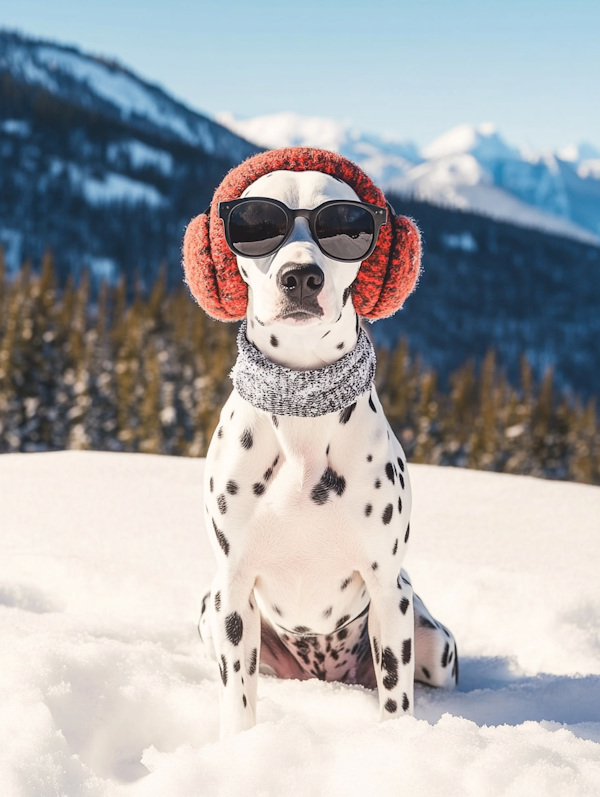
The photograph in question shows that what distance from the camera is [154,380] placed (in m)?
49.3

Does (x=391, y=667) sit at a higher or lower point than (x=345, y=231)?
lower

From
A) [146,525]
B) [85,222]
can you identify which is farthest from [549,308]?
[146,525]

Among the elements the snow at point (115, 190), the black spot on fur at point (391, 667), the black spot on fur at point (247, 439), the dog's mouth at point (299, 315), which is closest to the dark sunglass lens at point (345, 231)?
the dog's mouth at point (299, 315)

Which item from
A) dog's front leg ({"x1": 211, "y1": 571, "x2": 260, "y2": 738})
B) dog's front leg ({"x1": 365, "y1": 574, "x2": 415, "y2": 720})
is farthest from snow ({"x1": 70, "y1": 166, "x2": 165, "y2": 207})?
dog's front leg ({"x1": 365, "y1": 574, "x2": 415, "y2": 720})

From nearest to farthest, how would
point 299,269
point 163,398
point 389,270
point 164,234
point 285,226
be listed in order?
point 299,269, point 285,226, point 389,270, point 163,398, point 164,234

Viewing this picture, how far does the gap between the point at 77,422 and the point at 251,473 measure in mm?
49638

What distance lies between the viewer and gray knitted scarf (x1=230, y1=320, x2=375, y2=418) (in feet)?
8.78

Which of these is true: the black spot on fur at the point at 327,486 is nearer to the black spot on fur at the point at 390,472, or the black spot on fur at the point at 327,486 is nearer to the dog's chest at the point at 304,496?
the dog's chest at the point at 304,496

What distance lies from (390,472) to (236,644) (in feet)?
3.09

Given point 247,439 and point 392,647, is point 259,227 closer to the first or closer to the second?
point 247,439

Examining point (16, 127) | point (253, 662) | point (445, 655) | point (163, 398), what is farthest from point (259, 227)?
point (16, 127)

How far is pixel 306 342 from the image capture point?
2.69 metres

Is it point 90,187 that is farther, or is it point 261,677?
point 90,187

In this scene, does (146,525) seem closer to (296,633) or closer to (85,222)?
(296,633)
